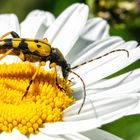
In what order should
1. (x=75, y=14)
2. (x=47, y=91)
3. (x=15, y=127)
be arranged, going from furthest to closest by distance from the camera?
(x=75, y=14), (x=47, y=91), (x=15, y=127)

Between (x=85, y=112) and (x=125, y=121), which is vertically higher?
(x=85, y=112)

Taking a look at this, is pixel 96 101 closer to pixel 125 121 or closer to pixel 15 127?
pixel 15 127

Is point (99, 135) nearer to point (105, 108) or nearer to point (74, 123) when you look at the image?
point (105, 108)

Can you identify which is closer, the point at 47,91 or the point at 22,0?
the point at 47,91

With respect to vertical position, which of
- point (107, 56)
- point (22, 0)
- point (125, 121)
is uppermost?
point (107, 56)

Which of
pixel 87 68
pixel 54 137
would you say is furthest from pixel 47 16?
pixel 54 137

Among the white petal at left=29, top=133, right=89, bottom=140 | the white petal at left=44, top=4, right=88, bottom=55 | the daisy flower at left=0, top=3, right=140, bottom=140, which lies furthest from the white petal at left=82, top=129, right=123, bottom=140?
the white petal at left=44, top=4, right=88, bottom=55

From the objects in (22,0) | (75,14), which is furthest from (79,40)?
(22,0)
